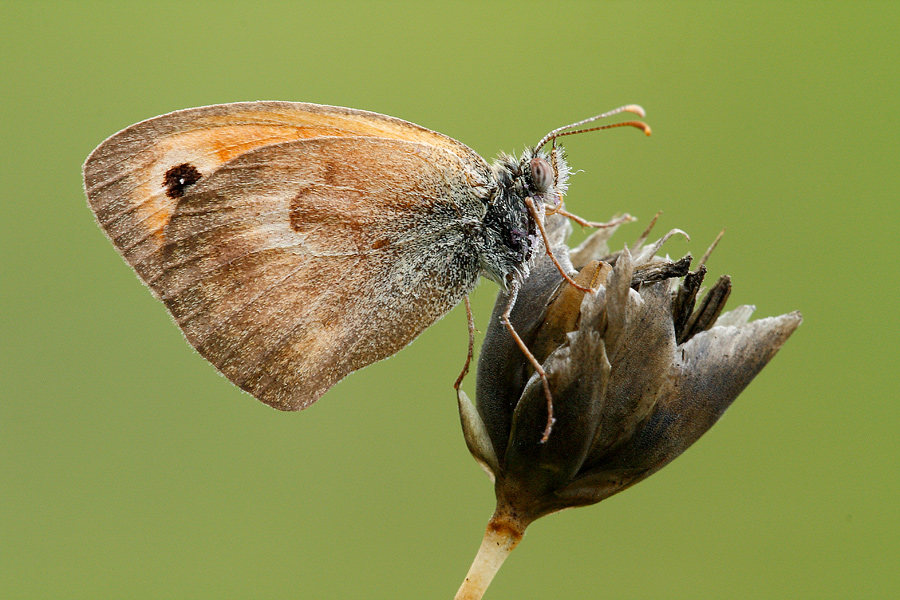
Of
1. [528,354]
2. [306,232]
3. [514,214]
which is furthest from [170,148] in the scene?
[528,354]

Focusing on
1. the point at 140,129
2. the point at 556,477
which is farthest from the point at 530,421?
the point at 140,129

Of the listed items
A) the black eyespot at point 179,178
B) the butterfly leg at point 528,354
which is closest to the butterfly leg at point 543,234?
the butterfly leg at point 528,354

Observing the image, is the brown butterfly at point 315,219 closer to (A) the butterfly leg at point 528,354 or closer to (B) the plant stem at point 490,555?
(A) the butterfly leg at point 528,354

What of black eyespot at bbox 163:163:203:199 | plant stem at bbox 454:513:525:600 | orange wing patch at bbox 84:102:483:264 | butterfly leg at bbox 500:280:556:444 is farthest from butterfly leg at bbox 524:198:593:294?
black eyespot at bbox 163:163:203:199

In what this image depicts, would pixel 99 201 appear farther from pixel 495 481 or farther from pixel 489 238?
pixel 495 481

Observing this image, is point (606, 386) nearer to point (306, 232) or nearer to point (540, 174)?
point (540, 174)

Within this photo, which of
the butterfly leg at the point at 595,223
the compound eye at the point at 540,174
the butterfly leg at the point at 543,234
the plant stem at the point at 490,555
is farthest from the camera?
the butterfly leg at the point at 595,223
